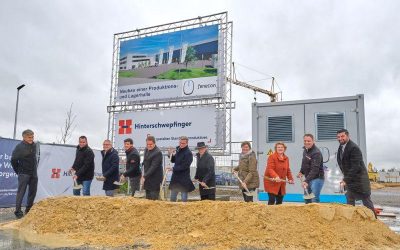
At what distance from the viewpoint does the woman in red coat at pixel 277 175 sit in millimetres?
7535

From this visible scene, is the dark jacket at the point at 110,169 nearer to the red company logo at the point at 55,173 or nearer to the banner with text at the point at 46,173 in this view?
the banner with text at the point at 46,173

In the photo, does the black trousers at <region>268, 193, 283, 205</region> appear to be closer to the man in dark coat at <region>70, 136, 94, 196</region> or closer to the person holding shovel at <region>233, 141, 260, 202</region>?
the person holding shovel at <region>233, 141, 260, 202</region>

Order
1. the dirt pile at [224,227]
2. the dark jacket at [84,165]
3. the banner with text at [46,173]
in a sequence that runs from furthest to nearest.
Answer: the banner with text at [46,173], the dark jacket at [84,165], the dirt pile at [224,227]

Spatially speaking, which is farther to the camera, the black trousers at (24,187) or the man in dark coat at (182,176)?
the black trousers at (24,187)

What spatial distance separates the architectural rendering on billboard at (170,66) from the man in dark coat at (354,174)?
10.8m

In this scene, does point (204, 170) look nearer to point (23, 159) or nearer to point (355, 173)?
point (355, 173)

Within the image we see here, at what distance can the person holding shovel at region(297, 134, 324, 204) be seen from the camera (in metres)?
7.52

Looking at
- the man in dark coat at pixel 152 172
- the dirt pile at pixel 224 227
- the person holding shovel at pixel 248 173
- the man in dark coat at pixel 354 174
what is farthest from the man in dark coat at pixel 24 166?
the man in dark coat at pixel 354 174

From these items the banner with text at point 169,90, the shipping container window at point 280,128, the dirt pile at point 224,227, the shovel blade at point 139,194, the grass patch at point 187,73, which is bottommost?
the dirt pile at point 224,227

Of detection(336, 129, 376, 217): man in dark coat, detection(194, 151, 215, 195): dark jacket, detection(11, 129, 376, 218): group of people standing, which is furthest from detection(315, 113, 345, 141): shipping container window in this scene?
detection(194, 151, 215, 195): dark jacket

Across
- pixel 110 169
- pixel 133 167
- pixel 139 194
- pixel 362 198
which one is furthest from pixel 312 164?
pixel 110 169

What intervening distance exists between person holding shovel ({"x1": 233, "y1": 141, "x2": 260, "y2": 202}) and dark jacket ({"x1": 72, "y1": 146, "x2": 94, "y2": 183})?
338 cm

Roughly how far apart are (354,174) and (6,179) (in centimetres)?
884

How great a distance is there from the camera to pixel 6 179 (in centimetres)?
1105
